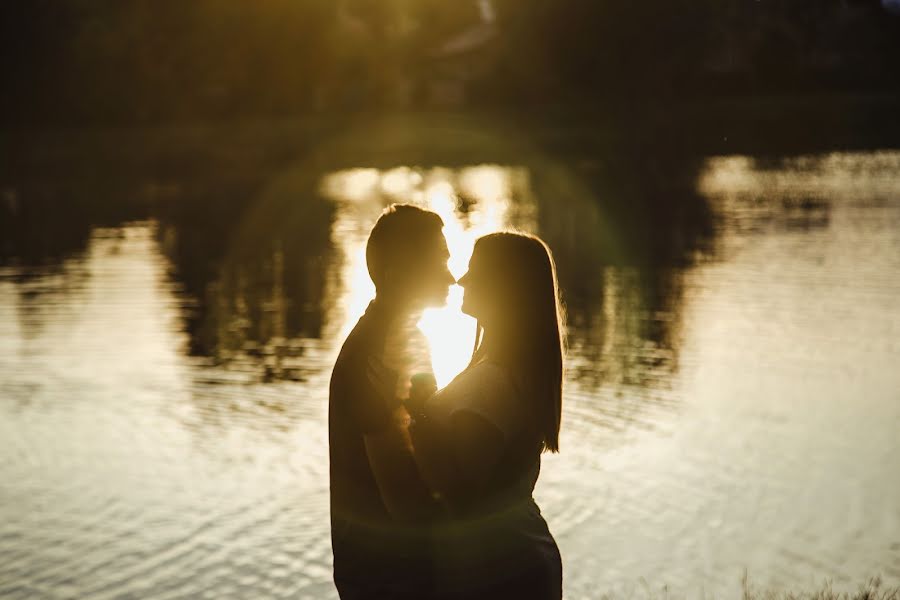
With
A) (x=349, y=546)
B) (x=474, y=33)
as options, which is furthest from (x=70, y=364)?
(x=474, y=33)

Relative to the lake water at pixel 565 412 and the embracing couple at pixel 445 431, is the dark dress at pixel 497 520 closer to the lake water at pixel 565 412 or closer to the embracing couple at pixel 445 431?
the embracing couple at pixel 445 431

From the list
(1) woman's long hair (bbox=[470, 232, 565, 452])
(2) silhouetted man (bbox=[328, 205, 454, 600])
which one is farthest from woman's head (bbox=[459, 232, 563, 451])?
(2) silhouetted man (bbox=[328, 205, 454, 600])

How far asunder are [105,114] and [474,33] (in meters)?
22.1

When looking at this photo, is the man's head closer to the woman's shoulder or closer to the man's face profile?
Result: the man's face profile

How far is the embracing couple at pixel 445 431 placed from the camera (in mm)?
3463

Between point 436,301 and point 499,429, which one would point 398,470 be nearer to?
point 499,429

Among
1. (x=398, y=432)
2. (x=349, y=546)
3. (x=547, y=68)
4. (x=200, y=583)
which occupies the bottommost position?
(x=200, y=583)

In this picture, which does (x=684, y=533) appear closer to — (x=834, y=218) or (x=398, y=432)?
(x=398, y=432)

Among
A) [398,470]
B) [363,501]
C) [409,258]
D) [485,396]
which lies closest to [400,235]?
[409,258]

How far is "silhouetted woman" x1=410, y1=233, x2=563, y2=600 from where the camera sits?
3.45 meters

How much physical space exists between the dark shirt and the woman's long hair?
11.8 inches

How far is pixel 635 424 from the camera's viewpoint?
505 inches

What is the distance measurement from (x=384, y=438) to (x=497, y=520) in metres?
0.44

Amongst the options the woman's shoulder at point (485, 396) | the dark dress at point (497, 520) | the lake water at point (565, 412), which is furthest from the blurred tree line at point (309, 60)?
the woman's shoulder at point (485, 396)
